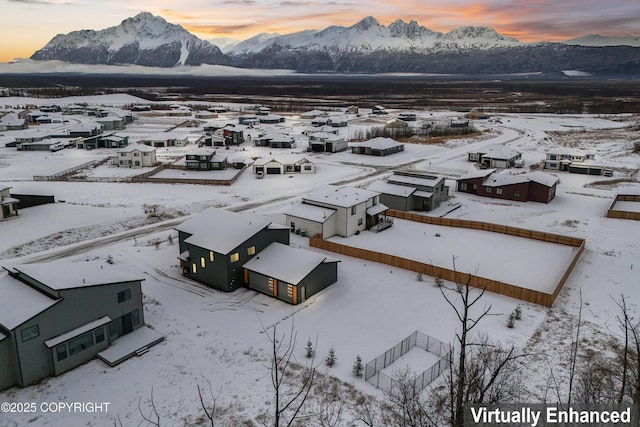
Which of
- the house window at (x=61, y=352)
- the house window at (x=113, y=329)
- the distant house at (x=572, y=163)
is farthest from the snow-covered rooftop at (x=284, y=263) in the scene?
the distant house at (x=572, y=163)

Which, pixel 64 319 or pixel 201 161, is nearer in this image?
pixel 64 319

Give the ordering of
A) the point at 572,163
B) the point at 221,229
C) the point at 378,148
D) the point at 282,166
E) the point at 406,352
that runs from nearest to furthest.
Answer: the point at 406,352
the point at 221,229
the point at 282,166
the point at 572,163
the point at 378,148

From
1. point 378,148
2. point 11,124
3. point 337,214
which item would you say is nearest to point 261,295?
point 337,214

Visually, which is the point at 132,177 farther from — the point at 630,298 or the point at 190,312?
the point at 630,298

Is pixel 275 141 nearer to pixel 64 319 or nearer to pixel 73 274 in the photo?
pixel 73 274

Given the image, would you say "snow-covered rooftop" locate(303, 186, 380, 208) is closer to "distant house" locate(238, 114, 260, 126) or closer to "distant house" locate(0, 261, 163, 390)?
"distant house" locate(0, 261, 163, 390)

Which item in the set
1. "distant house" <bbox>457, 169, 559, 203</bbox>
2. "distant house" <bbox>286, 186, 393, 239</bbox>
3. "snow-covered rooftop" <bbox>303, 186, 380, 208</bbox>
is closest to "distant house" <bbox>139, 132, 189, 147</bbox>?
"snow-covered rooftop" <bbox>303, 186, 380, 208</bbox>

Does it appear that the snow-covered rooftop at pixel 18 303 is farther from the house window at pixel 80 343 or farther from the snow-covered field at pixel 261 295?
the snow-covered field at pixel 261 295
